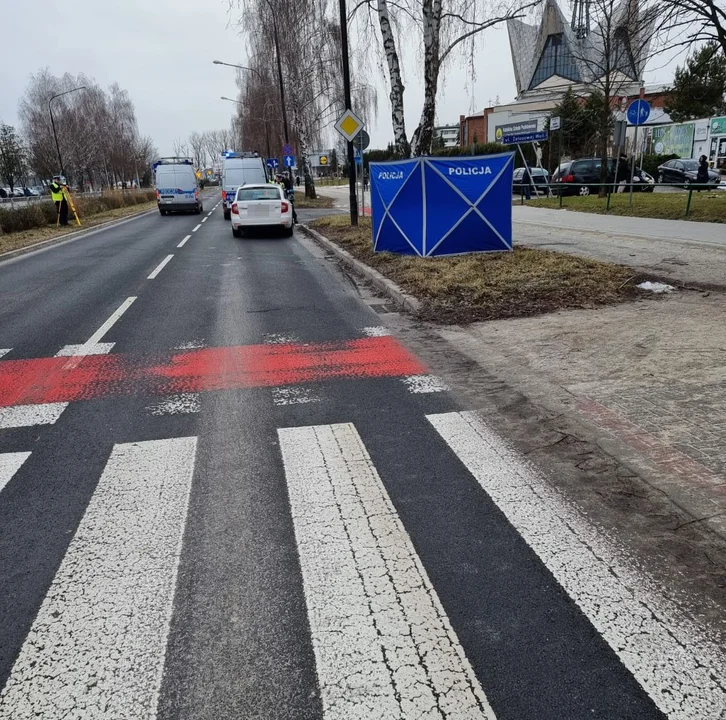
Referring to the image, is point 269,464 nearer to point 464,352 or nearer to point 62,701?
point 62,701

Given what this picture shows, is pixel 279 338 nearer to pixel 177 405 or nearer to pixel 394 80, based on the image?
pixel 177 405

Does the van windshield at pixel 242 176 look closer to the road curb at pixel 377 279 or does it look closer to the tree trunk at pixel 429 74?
the road curb at pixel 377 279

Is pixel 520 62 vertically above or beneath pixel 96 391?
above

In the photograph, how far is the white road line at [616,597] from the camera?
2.14 metres

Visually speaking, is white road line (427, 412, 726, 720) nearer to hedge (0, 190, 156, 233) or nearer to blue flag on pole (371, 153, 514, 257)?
blue flag on pole (371, 153, 514, 257)

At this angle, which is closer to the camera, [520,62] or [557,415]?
[557,415]

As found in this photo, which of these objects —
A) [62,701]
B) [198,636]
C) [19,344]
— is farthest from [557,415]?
[19,344]

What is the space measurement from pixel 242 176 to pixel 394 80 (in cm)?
1521

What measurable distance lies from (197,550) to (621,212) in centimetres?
1932

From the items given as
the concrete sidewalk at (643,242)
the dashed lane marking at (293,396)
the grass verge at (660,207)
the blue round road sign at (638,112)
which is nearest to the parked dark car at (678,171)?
the grass verge at (660,207)

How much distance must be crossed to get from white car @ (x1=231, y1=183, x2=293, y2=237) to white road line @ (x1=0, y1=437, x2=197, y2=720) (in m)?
16.1

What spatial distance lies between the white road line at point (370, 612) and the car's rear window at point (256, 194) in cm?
1648

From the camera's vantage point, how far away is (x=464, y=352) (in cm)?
643

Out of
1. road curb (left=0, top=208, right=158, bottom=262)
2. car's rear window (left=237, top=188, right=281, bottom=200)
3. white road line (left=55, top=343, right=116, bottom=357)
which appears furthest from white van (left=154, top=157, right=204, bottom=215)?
white road line (left=55, top=343, right=116, bottom=357)
